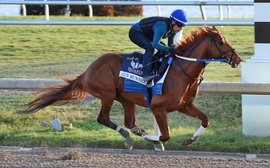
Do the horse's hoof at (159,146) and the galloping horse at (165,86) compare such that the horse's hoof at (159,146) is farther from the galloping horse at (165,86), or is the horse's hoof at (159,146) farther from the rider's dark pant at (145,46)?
the rider's dark pant at (145,46)

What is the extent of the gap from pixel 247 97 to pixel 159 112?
165cm

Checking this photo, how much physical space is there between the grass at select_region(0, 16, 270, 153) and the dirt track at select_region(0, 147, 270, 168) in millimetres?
313

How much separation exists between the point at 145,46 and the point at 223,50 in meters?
0.90

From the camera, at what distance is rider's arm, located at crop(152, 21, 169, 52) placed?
809 centimetres

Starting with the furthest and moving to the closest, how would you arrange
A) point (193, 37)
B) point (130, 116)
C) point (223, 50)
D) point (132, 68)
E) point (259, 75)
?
point (259, 75), point (130, 116), point (132, 68), point (193, 37), point (223, 50)

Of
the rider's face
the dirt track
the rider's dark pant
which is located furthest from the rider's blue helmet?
the dirt track

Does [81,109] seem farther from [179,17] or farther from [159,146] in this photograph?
[179,17]

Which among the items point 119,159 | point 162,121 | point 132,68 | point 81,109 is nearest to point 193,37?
point 132,68

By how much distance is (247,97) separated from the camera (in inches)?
365

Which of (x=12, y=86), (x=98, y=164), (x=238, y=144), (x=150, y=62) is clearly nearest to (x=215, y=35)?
(x=150, y=62)

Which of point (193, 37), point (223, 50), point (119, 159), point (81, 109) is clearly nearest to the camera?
point (119, 159)

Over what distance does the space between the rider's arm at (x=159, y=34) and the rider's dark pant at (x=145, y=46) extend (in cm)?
17

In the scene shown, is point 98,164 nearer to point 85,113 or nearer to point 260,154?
point 260,154

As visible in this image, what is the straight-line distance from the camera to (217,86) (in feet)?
28.9
